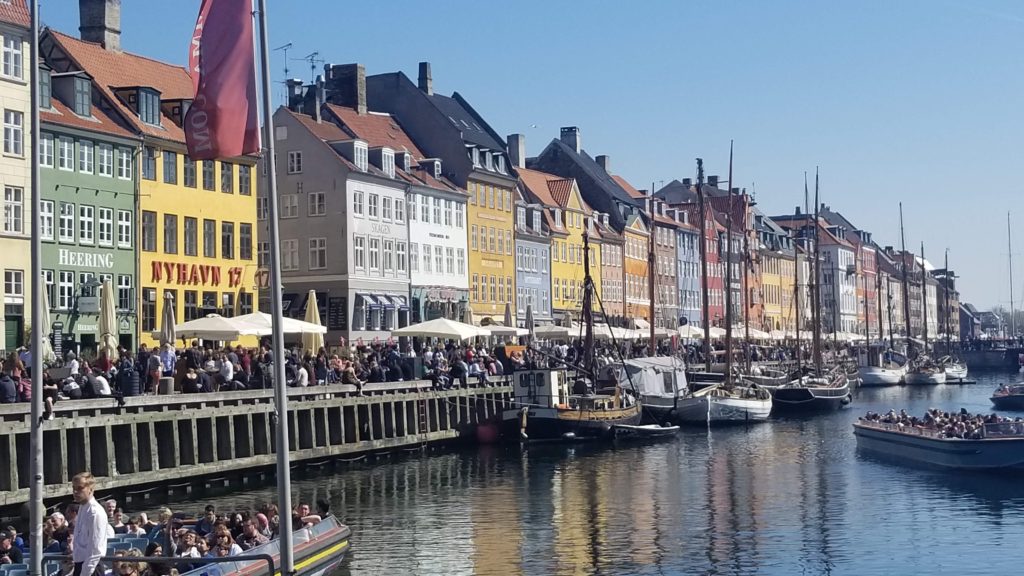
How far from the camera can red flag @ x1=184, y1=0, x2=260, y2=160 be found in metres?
16.1

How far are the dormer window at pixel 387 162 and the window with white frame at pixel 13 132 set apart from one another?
87.2ft

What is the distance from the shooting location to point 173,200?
58.4 meters

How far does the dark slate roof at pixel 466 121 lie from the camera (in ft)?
275

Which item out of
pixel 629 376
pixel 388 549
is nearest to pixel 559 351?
pixel 629 376

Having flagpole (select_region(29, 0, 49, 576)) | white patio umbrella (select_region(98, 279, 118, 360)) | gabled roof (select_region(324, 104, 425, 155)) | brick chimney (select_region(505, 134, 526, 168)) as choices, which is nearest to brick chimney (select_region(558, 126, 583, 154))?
brick chimney (select_region(505, 134, 526, 168))

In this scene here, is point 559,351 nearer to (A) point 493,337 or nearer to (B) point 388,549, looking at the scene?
(A) point 493,337

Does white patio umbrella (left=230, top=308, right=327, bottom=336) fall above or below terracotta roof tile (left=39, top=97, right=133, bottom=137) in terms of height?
below

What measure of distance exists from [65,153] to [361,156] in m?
21.5

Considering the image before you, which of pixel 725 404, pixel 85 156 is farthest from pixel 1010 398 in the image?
pixel 85 156

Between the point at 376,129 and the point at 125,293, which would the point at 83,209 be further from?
the point at 376,129

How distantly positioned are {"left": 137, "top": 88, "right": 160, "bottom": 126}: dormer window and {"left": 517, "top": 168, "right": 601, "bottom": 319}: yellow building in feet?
129

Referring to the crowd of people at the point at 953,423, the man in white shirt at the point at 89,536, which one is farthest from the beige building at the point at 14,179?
the man in white shirt at the point at 89,536

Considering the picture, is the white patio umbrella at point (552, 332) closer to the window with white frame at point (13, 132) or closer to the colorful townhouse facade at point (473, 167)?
the colorful townhouse facade at point (473, 167)

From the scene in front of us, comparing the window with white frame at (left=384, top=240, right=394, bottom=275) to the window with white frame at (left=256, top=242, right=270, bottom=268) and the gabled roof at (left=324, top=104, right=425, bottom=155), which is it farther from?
the window with white frame at (left=256, top=242, right=270, bottom=268)
